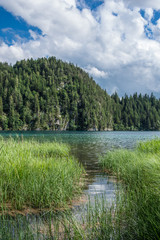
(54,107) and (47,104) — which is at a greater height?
(47,104)

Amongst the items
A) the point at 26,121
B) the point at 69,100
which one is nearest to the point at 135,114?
the point at 69,100

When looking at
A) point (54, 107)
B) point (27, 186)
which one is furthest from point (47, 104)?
point (27, 186)

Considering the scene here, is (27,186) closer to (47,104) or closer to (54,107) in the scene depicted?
(47,104)

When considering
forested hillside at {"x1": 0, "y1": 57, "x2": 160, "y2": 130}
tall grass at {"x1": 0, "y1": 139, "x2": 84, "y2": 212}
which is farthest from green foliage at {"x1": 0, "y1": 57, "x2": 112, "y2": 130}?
tall grass at {"x1": 0, "y1": 139, "x2": 84, "y2": 212}

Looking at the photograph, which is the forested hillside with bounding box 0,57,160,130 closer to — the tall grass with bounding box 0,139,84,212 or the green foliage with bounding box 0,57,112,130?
the green foliage with bounding box 0,57,112,130

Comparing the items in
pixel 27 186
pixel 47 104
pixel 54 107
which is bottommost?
pixel 27 186

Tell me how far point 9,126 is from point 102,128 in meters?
75.9

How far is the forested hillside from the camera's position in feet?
442

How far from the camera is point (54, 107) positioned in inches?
6383

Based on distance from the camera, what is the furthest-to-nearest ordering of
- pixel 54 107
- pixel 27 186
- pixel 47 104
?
pixel 54 107
pixel 47 104
pixel 27 186

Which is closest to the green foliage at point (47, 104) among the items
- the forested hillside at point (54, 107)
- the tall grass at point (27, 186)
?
the forested hillside at point (54, 107)

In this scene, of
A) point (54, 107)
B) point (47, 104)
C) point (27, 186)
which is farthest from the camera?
point (54, 107)

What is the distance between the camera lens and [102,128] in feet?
537

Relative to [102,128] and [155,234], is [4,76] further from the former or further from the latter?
[155,234]
